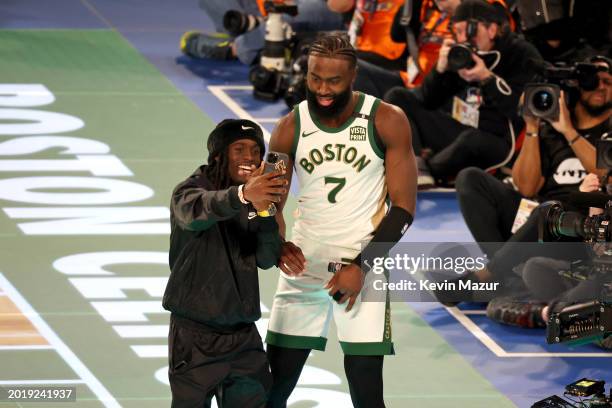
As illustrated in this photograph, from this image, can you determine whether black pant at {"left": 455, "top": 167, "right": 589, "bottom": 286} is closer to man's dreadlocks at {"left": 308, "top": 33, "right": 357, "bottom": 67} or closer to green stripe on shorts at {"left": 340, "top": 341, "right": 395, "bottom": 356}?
green stripe on shorts at {"left": 340, "top": 341, "right": 395, "bottom": 356}

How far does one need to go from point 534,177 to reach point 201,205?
3814mm

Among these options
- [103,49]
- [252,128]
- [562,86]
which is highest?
[252,128]

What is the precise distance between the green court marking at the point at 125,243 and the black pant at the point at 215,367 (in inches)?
55.4

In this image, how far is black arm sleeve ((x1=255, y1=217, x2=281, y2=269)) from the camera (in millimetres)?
5891

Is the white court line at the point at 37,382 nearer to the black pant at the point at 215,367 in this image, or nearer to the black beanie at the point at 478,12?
the black pant at the point at 215,367

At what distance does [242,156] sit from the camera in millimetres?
5879

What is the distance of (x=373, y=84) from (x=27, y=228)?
3.56m

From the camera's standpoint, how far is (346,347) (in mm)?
6254

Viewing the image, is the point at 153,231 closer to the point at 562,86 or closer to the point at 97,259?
the point at 97,259

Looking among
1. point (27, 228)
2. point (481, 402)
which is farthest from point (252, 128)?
point (27, 228)

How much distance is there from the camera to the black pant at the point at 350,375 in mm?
6199

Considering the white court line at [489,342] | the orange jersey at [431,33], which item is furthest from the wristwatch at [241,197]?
the orange jersey at [431,33]

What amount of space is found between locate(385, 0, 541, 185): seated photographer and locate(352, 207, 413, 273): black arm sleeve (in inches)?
168

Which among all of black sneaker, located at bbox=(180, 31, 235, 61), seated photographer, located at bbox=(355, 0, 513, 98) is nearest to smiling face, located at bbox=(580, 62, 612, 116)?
seated photographer, located at bbox=(355, 0, 513, 98)
